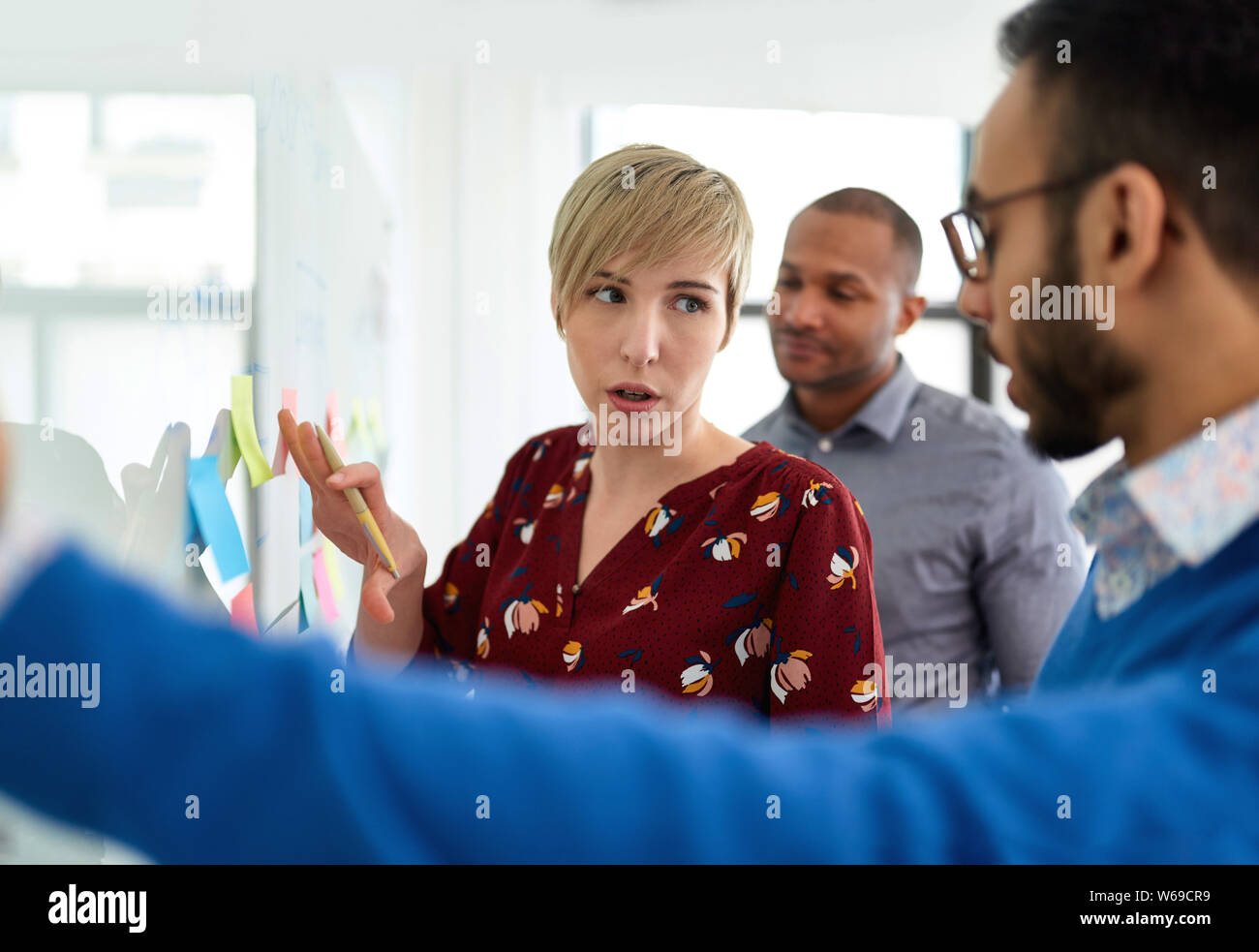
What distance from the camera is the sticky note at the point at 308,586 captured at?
1381mm

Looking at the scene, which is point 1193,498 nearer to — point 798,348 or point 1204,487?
point 1204,487

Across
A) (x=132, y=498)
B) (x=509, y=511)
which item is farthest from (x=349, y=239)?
(x=132, y=498)

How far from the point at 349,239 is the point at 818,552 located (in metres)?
1.22

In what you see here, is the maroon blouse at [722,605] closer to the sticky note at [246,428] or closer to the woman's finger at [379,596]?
the woman's finger at [379,596]

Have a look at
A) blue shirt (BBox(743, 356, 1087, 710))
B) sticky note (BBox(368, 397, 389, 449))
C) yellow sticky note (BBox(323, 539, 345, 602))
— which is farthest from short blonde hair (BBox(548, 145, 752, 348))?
sticky note (BBox(368, 397, 389, 449))

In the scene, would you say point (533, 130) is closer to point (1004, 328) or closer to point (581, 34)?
point (581, 34)

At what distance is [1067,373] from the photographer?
1.85 feet

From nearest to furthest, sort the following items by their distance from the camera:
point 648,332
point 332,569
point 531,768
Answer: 1. point 531,768
2. point 648,332
3. point 332,569

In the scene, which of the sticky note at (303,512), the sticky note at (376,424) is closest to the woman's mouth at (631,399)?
the sticky note at (303,512)

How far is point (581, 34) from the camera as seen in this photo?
3137 mm

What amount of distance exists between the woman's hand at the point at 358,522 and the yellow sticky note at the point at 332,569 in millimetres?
474

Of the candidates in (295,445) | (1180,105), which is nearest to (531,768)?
(1180,105)

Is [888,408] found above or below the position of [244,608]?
above

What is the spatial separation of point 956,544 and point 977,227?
3.94 ft
